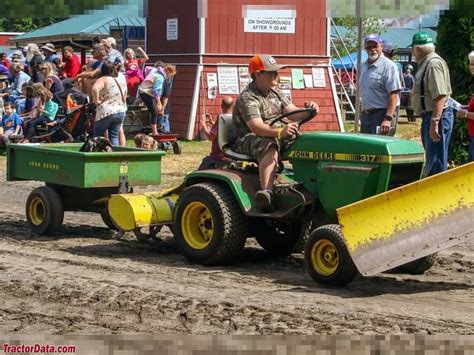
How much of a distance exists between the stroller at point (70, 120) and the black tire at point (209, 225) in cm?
708

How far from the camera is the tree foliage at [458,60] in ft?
47.8

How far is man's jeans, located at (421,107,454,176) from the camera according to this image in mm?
10156

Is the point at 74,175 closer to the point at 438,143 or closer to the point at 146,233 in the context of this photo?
the point at 146,233

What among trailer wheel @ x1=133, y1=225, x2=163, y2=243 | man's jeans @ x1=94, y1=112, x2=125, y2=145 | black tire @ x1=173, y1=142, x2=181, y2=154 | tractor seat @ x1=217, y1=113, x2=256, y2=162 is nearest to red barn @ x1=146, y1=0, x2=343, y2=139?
black tire @ x1=173, y1=142, x2=181, y2=154

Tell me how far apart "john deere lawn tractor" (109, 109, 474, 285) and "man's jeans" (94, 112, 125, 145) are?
10.9 ft

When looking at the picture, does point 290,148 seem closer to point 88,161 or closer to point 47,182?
point 88,161

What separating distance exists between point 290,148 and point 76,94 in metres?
9.92

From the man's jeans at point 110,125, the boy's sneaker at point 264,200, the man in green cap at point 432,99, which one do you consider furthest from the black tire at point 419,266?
the man's jeans at point 110,125

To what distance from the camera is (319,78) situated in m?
22.5

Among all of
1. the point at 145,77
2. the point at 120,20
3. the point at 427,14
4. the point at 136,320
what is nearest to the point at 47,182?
the point at 136,320

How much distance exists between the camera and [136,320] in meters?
6.54

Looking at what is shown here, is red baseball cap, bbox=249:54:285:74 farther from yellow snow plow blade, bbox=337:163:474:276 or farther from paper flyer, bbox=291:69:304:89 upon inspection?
paper flyer, bbox=291:69:304:89

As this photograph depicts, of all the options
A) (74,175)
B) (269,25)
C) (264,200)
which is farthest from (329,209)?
(269,25)

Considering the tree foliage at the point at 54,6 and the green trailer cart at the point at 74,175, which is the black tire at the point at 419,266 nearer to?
the green trailer cart at the point at 74,175
